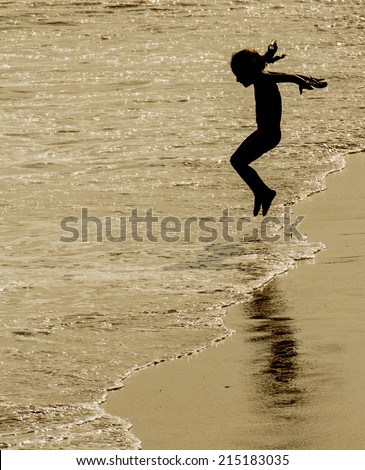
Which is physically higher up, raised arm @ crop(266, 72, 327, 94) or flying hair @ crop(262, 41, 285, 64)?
flying hair @ crop(262, 41, 285, 64)

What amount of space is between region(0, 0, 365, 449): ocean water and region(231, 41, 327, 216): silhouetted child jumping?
369 millimetres

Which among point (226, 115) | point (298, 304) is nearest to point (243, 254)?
point (298, 304)

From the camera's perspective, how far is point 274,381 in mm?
5590

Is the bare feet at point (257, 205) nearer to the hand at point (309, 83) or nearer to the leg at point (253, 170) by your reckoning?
the leg at point (253, 170)

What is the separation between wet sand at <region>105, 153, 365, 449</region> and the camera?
16.5 ft

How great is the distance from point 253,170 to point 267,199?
0.25 meters

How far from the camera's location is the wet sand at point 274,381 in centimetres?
503

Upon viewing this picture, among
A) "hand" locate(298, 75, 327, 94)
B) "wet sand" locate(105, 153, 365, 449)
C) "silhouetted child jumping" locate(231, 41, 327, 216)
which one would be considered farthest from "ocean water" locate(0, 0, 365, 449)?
"hand" locate(298, 75, 327, 94)

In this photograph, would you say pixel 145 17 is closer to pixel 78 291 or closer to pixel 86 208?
pixel 86 208

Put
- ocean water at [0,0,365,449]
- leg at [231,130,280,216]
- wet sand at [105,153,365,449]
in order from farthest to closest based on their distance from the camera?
leg at [231,130,280,216]
ocean water at [0,0,365,449]
wet sand at [105,153,365,449]

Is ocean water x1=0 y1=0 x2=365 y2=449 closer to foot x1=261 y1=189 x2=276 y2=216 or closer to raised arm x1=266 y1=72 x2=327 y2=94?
foot x1=261 y1=189 x2=276 y2=216

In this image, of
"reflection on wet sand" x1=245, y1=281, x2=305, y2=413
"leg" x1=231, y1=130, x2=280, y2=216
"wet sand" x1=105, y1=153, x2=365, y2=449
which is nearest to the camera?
"wet sand" x1=105, y1=153, x2=365, y2=449

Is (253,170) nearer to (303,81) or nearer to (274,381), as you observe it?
(303,81)

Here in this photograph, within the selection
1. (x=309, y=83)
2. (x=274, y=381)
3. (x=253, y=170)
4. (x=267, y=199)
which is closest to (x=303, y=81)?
(x=309, y=83)
